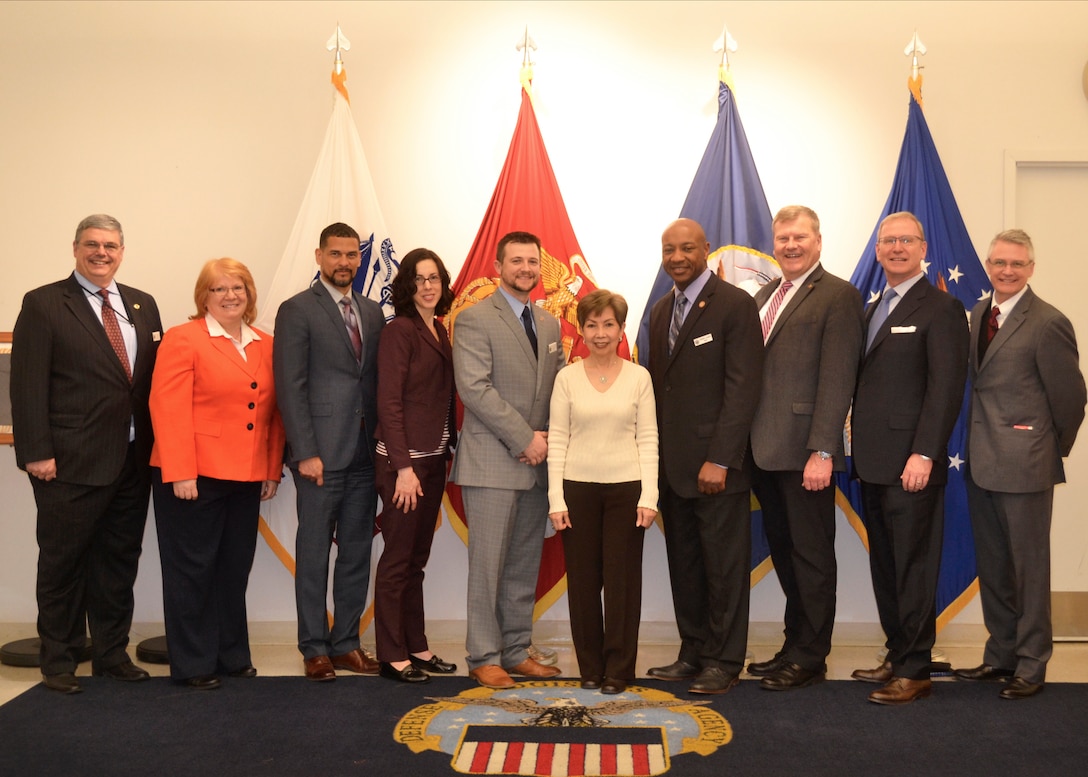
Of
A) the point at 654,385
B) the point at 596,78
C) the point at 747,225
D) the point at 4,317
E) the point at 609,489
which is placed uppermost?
the point at 596,78

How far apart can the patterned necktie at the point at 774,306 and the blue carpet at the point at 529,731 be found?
140 cm

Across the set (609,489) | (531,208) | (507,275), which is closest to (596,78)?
(531,208)

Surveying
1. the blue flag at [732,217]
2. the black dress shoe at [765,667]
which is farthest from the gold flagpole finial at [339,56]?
the black dress shoe at [765,667]

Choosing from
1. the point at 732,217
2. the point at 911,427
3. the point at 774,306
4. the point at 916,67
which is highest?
the point at 916,67

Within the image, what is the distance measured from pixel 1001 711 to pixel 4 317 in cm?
472

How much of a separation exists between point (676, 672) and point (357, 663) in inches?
51.2

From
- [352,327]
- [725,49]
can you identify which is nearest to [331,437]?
[352,327]

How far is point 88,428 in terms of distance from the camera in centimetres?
364

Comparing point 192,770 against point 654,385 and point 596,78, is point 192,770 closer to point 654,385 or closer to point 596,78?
point 654,385

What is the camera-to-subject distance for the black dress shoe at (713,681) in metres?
3.48

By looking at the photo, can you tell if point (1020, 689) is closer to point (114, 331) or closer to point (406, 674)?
point (406, 674)

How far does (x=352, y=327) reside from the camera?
3877mm

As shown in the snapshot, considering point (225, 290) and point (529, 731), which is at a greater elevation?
point (225, 290)

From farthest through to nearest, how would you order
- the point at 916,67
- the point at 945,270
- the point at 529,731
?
the point at 916,67
the point at 945,270
the point at 529,731
